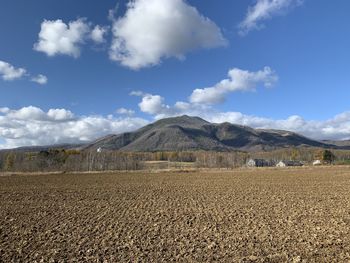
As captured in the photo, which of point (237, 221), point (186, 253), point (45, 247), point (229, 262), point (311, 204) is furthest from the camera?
point (311, 204)

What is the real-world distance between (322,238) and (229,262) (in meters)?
5.38

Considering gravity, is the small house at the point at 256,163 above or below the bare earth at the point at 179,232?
above

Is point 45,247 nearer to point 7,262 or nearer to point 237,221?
point 7,262

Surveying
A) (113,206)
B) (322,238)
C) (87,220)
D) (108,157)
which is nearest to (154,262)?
(322,238)

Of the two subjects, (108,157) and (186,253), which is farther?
(108,157)

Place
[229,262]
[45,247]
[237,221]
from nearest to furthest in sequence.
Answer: [229,262] → [45,247] → [237,221]

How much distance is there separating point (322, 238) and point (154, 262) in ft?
24.7

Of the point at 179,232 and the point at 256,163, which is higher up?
the point at 256,163

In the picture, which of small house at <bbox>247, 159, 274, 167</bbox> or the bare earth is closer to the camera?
the bare earth

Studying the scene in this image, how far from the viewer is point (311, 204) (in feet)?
88.3

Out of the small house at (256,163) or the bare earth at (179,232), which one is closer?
the bare earth at (179,232)

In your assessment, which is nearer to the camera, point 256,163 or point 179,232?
point 179,232

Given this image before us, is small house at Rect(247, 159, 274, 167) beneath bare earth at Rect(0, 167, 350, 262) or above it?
above

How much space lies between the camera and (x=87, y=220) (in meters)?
21.1
